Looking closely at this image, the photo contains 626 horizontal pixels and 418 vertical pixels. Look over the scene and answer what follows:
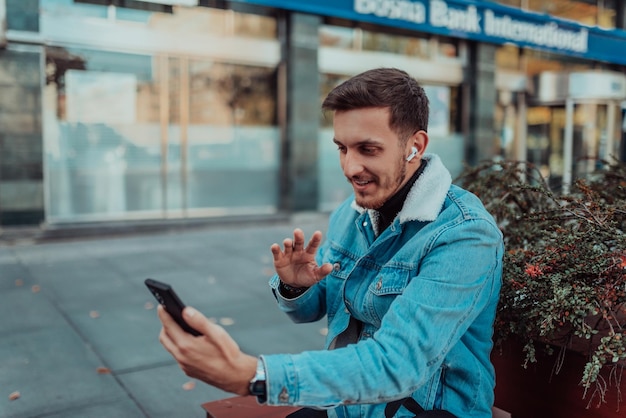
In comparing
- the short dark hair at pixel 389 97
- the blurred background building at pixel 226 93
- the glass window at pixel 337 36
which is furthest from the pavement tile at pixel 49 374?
the glass window at pixel 337 36

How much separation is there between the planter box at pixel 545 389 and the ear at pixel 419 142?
2.94 ft

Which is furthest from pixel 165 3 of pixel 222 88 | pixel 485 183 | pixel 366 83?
pixel 366 83

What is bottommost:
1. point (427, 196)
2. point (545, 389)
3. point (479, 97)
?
point (545, 389)

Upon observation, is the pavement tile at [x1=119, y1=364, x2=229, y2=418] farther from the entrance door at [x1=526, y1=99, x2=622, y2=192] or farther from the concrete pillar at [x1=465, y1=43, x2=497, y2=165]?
the entrance door at [x1=526, y1=99, x2=622, y2=192]

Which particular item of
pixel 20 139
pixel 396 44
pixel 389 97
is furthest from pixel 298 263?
pixel 396 44

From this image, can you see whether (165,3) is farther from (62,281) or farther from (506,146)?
(506,146)

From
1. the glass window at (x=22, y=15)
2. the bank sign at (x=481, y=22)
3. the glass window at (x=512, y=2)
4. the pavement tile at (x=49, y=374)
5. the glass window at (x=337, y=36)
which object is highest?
the glass window at (x=512, y=2)

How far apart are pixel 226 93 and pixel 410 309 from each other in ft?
30.3

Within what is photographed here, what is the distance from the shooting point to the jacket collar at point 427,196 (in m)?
1.83

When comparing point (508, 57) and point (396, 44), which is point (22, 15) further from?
point (508, 57)

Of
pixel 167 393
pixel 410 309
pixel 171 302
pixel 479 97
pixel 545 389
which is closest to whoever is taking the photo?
pixel 171 302

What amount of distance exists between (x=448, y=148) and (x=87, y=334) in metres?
9.79

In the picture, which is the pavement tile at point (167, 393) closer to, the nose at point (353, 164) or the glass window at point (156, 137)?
the nose at point (353, 164)

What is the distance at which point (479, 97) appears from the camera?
43.5 ft
